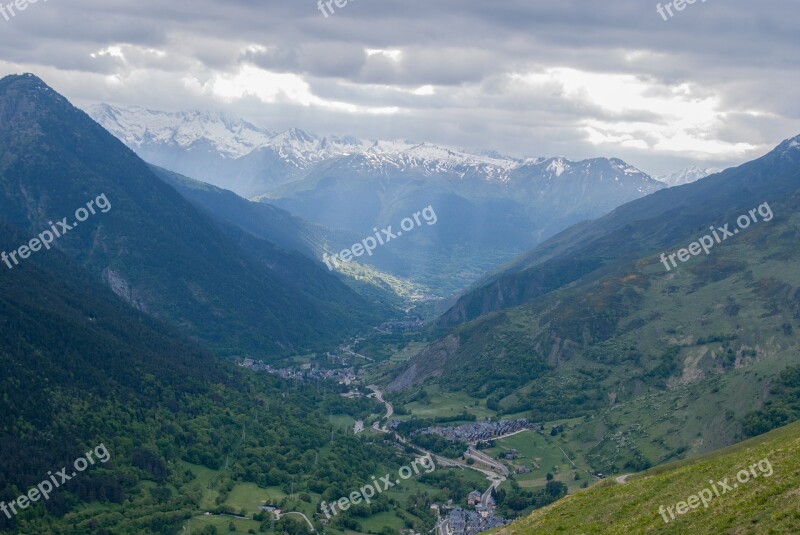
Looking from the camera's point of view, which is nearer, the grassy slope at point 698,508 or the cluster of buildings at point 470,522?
the grassy slope at point 698,508

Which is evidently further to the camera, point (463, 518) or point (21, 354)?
point (21, 354)

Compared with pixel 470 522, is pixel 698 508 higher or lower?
higher

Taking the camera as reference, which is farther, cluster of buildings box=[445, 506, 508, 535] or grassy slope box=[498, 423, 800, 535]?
cluster of buildings box=[445, 506, 508, 535]

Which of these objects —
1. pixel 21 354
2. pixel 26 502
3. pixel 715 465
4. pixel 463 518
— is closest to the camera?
pixel 715 465

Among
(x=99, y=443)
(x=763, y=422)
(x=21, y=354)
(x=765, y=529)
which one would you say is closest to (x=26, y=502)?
(x=99, y=443)

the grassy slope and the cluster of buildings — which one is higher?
the grassy slope

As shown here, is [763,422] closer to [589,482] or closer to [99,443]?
[589,482]

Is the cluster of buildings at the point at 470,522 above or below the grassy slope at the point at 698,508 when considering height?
below

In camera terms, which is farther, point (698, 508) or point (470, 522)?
point (470, 522)
